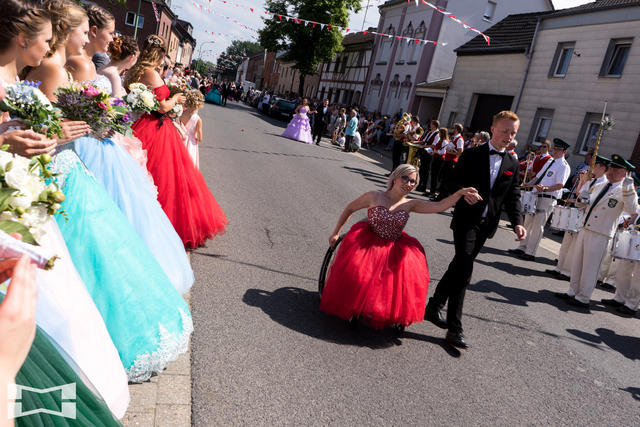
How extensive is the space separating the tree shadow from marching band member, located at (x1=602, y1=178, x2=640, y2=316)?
1184mm

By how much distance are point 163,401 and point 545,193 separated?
859 centimetres

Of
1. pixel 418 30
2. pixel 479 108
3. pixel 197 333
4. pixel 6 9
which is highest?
pixel 418 30

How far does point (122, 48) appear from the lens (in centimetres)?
516

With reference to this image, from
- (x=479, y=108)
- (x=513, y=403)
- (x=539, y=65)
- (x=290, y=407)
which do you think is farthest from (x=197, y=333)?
(x=479, y=108)

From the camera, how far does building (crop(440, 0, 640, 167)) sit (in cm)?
1761

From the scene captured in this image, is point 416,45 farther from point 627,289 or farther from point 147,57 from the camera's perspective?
point 147,57

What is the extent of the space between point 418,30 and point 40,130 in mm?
37017

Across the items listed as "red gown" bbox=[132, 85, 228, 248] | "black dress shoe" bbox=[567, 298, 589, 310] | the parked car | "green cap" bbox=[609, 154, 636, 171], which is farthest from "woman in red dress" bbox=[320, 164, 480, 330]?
the parked car

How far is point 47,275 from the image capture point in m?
2.36

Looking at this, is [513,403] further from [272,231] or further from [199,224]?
[272,231]

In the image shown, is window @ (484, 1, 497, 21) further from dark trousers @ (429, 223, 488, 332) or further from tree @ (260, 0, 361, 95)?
dark trousers @ (429, 223, 488, 332)

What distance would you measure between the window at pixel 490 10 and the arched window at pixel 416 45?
407cm

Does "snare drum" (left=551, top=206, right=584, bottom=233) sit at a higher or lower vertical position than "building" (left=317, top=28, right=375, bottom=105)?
lower
